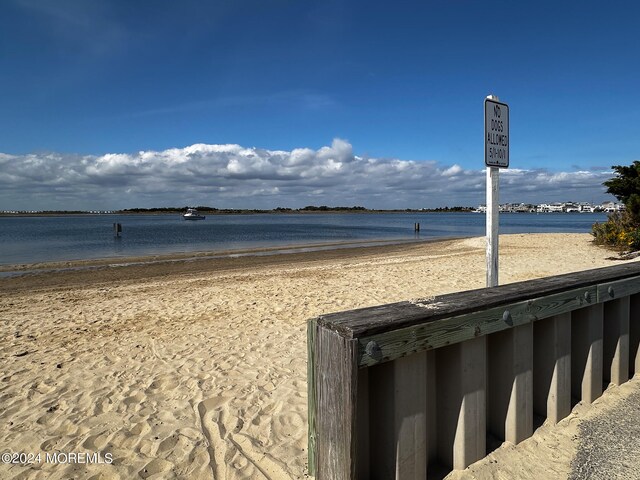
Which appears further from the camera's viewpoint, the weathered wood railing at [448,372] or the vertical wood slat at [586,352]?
the vertical wood slat at [586,352]

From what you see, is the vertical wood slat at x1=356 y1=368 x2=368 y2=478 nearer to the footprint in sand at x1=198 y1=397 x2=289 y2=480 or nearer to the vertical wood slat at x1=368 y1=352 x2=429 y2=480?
the vertical wood slat at x1=368 y1=352 x2=429 y2=480

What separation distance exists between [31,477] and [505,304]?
341 centimetres

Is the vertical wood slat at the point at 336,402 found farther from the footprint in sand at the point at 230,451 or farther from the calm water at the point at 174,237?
the calm water at the point at 174,237

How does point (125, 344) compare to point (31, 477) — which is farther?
point (125, 344)

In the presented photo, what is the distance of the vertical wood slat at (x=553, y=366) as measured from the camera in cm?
302

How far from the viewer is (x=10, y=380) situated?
4535 mm

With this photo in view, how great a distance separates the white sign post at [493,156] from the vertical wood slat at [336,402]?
6.96 feet

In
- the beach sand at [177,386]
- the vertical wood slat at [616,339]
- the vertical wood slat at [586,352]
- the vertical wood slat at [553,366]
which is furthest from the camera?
the vertical wood slat at [616,339]

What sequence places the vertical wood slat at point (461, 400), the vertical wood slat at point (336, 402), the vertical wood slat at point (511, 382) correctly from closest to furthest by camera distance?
the vertical wood slat at point (336, 402) < the vertical wood slat at point (461, 400) < the vertical wood slat at point (511, 382)

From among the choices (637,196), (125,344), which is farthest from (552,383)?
→ (637,196)

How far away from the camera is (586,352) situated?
330cm

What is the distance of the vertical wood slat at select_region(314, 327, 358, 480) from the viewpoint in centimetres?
196

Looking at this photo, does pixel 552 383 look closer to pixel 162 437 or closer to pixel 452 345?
pixel 452 345

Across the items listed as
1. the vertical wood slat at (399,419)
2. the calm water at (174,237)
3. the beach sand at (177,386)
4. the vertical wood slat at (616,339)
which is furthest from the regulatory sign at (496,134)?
the calm water at (174,237)
